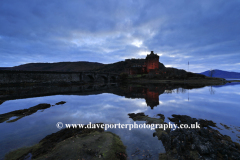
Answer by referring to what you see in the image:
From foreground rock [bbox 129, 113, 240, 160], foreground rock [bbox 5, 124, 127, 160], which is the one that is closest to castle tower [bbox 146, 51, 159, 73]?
foreground rock [bbox 129, 113, 240, 160]

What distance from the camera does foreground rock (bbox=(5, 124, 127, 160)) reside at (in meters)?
5.55

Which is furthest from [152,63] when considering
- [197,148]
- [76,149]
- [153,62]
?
[76,149]

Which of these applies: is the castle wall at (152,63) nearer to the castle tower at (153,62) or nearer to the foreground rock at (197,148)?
the castle tower at (153,62)

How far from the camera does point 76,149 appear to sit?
6.00 metres

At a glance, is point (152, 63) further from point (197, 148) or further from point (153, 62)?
point (197, 148)

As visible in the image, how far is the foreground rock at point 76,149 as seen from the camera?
5.55 m

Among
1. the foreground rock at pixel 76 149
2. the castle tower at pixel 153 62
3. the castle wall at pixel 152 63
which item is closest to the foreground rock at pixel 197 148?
the foreground rock at pixel 76 149

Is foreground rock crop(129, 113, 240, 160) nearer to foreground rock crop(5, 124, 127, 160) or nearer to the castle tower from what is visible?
foreground rock crop(5, 124, 127, 160)

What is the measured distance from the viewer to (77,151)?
5.82 metres

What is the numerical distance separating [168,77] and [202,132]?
84829mm

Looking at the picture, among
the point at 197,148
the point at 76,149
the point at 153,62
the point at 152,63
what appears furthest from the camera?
the point at 152,63

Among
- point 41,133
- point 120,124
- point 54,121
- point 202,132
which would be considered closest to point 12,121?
point 54,121

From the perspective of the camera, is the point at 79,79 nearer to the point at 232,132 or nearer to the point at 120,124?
the point at 120,124

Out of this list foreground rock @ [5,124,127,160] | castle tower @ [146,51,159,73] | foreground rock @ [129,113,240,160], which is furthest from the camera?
castle tower @ [146,51,159,73]
